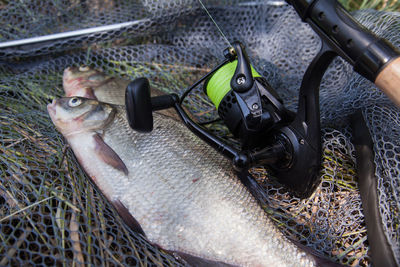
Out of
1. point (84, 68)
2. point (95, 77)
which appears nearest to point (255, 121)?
point (95, 77)

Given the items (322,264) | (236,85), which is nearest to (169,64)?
(236,85)

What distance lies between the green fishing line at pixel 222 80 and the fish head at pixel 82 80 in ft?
3.03

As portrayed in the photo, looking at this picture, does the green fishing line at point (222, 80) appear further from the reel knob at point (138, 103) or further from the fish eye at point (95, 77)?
the fish eye at point (95, 77)

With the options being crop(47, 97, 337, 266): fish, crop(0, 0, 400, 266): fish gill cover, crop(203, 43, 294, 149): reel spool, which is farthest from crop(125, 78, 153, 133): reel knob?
crop(0, 0, 400, 266): fish gill cover

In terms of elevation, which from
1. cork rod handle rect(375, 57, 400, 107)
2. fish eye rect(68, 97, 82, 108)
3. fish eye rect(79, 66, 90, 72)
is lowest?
fish eye rect(79, 66, 90, 72)

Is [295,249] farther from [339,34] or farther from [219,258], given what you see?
Answer: [339,34]

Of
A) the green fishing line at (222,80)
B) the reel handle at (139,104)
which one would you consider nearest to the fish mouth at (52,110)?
the reel handle at (139,104)

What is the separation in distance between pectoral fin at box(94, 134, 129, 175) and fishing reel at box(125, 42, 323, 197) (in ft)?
0.96

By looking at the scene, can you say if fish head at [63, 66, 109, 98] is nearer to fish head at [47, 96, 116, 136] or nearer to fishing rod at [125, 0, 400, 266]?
fish head at [47, 96, 116, 136]

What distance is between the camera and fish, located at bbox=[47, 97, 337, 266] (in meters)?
1.53

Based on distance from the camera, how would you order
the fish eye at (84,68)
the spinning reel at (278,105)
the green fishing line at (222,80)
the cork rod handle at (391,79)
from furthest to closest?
the fish eye at (84,68), the green fishing line at (222,80), the spinning reel at (278,105), the cork rod handle at (391,79)

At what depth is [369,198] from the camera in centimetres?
167

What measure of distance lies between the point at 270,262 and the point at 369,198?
0.59 metres

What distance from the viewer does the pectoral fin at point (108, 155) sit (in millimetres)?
1790
